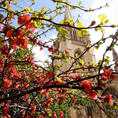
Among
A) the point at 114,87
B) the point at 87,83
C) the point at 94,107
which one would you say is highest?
the point at 87,83

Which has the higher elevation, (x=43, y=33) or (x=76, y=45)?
(x=76, y=45)

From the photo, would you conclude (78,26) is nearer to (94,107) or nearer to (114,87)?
(94,107)

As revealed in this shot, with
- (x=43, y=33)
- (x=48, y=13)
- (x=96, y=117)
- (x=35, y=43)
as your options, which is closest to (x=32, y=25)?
(x=48, y=13)

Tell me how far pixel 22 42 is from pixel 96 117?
516 inches

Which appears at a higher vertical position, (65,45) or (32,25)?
(65,45)

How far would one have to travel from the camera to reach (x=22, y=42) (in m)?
1.67

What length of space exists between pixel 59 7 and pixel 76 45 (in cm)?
1760

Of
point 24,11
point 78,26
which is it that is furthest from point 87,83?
point 24,11

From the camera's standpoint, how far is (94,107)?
42.4ft

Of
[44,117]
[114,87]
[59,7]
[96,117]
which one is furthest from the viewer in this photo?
[114,87]

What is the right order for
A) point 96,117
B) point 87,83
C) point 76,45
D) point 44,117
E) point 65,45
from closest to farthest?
point 87,83, point 44,117, point 96,117, point 65,45, point 76,45

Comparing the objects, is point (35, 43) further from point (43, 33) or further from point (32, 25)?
point (32, 25)

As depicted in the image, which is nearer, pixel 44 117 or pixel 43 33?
pixel 43 33

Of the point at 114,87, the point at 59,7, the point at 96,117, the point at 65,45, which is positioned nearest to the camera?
the point at 59,7
